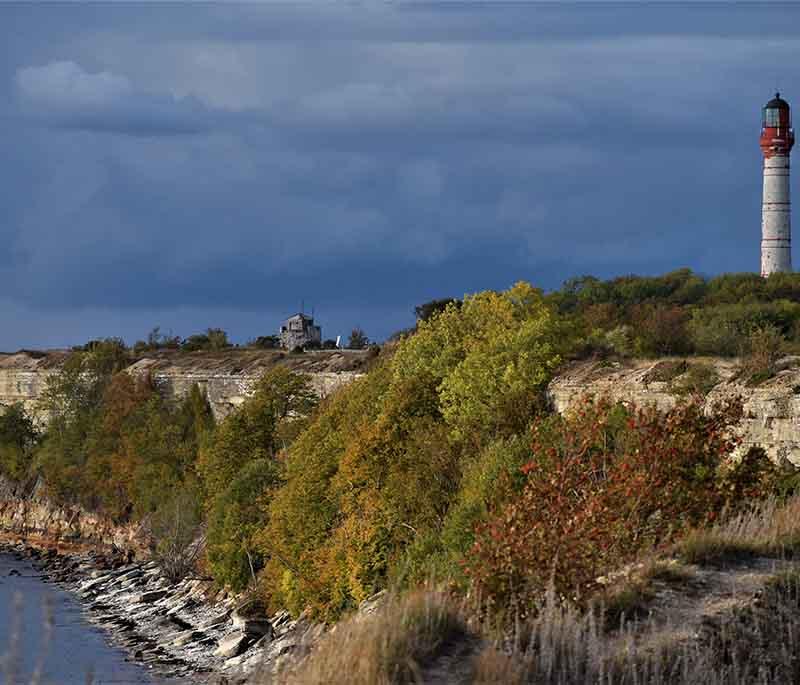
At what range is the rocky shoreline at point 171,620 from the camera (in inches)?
2025

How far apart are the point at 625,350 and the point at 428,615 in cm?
4411

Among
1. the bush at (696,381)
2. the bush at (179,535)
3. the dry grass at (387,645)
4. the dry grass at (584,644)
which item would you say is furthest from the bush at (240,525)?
the dry grass at (387,645)

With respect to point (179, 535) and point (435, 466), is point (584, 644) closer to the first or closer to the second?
point (435, 466)

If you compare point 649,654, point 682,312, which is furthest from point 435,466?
point 649,654

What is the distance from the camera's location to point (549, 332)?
183 ft

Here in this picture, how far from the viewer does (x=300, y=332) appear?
120375 mm

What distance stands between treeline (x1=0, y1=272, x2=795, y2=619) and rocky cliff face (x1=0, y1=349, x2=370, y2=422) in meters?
1.73

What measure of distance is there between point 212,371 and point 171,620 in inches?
1745

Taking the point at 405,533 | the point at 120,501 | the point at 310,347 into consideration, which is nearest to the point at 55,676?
the point at 405,533

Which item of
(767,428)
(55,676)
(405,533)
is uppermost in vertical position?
(767,428)

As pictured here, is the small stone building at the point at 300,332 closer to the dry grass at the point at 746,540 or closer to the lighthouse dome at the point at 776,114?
the lighthouse dome at the point at 776,114

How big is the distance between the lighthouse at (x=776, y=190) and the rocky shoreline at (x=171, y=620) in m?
43.3

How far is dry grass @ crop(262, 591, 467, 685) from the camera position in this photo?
1266cm

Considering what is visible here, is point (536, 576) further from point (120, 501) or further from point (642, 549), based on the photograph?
point (120, 501)
